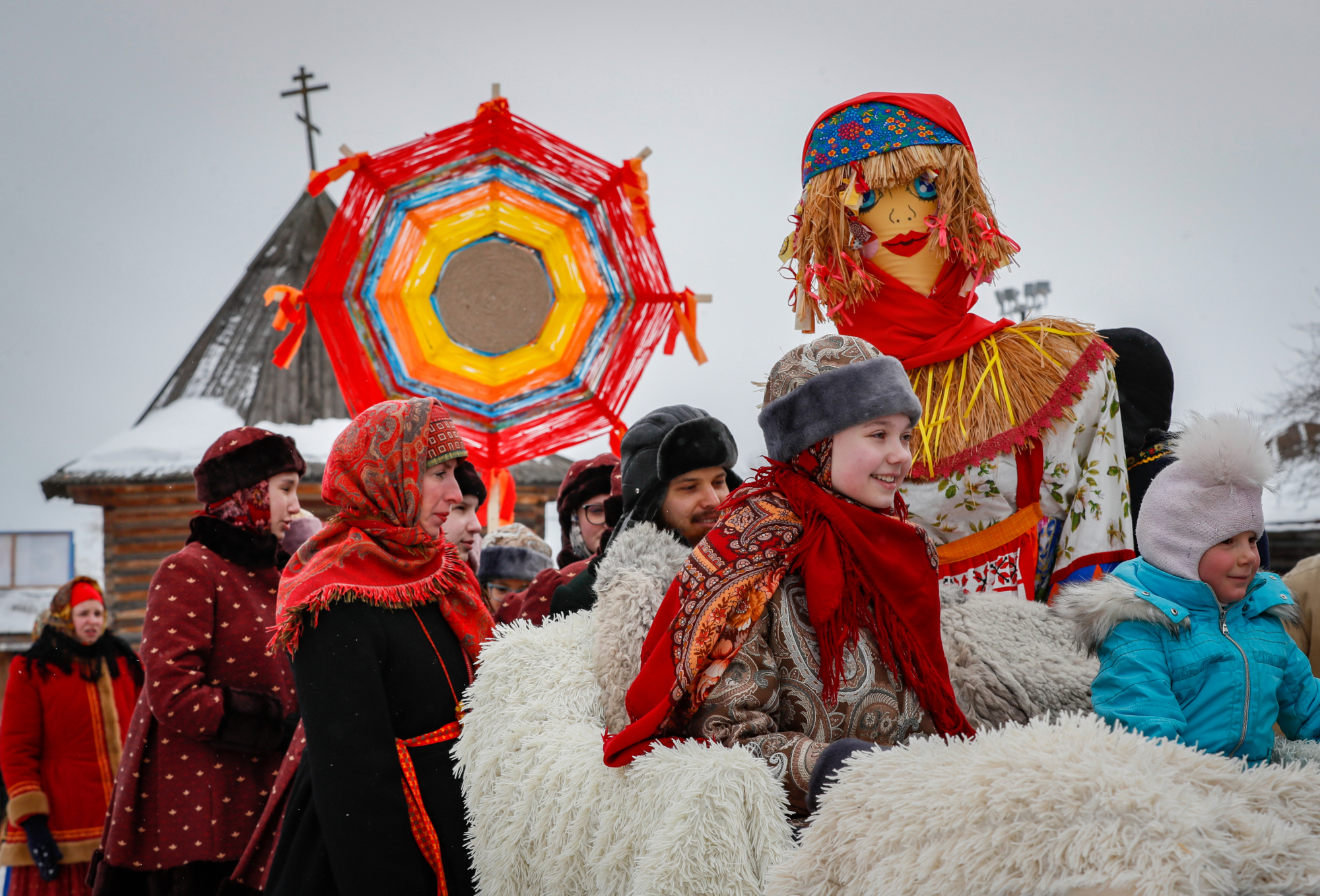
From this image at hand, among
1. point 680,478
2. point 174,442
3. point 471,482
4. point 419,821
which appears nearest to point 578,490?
point 471,482

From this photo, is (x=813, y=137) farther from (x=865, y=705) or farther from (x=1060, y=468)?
(x=865, y=705)

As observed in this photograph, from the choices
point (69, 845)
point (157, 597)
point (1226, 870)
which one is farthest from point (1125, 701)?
point (69, 845)

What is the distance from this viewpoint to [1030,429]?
2.51 m

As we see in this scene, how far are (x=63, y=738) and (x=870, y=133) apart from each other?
5.12m

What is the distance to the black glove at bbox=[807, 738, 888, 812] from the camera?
66.1 inches

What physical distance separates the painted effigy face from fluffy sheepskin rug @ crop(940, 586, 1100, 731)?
0.83 m

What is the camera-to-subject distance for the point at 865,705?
1.88m

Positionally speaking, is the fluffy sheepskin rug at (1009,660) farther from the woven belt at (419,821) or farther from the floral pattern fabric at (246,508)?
the floral pattern fabric at (246,508)

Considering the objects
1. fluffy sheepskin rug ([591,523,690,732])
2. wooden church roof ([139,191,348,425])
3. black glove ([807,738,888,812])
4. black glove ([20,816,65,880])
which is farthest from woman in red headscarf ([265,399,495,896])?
wooden church roof ([139,191,348,425])

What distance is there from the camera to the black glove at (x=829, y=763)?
1680 millimetres

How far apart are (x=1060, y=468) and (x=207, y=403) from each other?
11939mm

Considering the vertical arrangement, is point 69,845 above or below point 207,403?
below

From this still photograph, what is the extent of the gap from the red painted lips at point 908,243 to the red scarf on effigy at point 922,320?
0.06m

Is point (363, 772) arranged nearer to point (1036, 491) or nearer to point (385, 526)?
point (385, 526)
